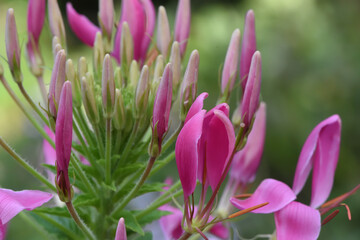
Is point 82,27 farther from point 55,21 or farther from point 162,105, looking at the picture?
point 162,105

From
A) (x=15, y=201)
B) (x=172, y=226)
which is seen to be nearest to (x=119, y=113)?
(x=15, y=201)

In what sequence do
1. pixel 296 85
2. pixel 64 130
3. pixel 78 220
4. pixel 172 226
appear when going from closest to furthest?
pixel 64 130, pixel 78 220, pixel 172 226, pixel 296 85

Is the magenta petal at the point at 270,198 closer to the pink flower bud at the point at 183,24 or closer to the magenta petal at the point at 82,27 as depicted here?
the pink flower bud at the point at 183,24

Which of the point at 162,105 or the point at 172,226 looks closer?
the point at 162,105

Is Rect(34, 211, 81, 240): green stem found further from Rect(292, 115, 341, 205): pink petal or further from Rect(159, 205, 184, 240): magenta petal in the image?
Rect(292, 115, 341, 205): pink petal

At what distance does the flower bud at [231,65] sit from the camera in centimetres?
113

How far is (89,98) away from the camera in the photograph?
40.3 inches

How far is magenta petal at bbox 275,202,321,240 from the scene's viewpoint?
3.00 feet

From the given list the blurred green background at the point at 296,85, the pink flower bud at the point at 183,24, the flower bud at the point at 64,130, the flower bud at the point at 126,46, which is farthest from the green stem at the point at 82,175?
the blurred green background at the point at 296,85

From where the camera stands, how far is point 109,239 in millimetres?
1109

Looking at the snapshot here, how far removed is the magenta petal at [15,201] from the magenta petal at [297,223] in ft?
1.22

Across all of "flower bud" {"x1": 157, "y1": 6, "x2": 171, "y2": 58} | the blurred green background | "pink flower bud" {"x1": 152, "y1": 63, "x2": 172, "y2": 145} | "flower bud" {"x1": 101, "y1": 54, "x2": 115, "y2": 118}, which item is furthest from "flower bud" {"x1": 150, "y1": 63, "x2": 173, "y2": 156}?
the blurred green background

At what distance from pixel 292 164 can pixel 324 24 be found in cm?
103

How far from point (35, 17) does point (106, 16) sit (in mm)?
157
